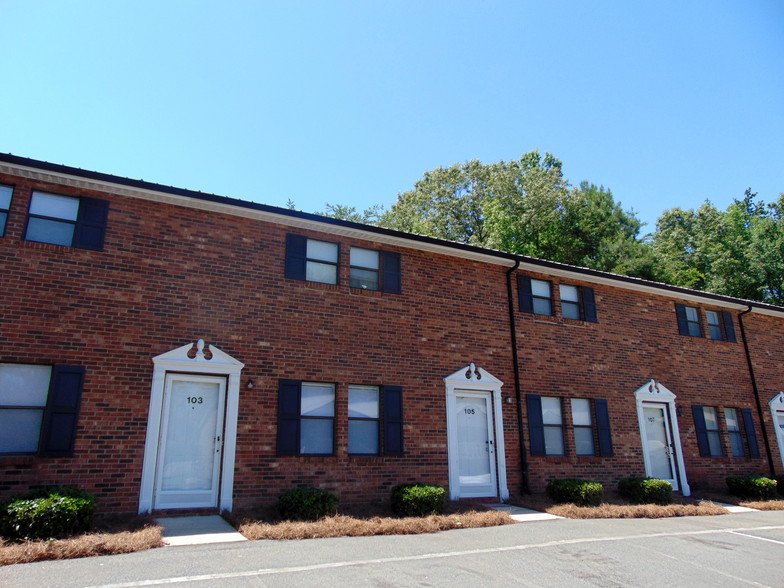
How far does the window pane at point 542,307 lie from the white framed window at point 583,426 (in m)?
2.31

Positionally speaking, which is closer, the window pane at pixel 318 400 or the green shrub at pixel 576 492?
the window pane at pixel 318 400

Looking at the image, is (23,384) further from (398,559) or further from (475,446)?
(475,446)

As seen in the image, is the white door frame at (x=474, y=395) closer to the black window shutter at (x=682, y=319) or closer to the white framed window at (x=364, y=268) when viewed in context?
the white framed window at (x=364, y=268)

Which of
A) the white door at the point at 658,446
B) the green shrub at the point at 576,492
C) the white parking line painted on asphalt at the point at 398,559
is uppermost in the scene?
the white door at the point at 658,446

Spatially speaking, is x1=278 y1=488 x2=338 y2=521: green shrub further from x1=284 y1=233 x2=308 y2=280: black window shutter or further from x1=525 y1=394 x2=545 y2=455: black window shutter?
x1=525 y1=394 x2=545 y2=455: black window shutter

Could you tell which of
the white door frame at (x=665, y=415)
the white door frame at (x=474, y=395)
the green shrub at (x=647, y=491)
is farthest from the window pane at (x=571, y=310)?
the green shrub at (x=647, y=491)

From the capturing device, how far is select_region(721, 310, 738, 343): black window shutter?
17.3 m

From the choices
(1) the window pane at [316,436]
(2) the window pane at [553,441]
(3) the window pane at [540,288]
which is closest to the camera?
(1) the window pane at [316,436]

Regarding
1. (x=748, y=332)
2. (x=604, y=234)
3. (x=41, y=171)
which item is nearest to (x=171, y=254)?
(x=41, y=171)

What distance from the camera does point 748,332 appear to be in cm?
1781

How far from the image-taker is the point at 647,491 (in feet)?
41.0

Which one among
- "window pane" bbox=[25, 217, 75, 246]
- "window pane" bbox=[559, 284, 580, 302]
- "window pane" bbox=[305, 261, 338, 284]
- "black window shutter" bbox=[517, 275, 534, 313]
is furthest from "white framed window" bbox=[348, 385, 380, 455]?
"window pane" bbox=[559, 284, 580, 302]

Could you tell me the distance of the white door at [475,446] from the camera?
11.9 m

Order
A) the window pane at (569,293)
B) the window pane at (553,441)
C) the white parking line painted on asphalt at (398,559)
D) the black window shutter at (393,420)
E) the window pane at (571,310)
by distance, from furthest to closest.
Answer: the window pane at (569,293)
the window pane at (571,310)
the window pane at (553,441)
the black window shutter at (393,420)
the white parking line painted on asphalt at (398,559)
